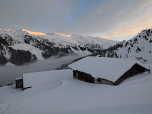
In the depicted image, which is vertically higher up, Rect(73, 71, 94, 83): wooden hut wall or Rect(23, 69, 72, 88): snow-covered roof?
Rect(73, 71, 94, 83): wooden hut wall

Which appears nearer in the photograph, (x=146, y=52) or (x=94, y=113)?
(x=94, y=113)

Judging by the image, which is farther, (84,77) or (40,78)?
(40,78)

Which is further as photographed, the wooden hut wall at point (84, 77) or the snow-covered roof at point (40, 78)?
the snow-covered roof at point (40, 78)

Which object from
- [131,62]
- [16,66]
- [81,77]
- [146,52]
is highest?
[146,52]

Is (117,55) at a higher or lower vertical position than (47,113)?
higher

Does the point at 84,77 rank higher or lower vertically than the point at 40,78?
higher

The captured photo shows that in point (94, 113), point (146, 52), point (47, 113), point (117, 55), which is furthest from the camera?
point (117, 55)

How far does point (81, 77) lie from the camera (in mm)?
16781

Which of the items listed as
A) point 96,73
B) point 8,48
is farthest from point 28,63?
point 96,73

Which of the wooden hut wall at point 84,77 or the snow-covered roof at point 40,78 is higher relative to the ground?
the wooden hut wall at point 84,77

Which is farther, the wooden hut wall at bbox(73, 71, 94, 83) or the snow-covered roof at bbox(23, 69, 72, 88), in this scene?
the snow-covered roof at bbox(23, 69, 72, 88)

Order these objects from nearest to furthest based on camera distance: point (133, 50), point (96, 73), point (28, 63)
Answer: point (96, 73) → point (133, 50) → point (28, 63)

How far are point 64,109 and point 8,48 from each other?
230789 millimetres

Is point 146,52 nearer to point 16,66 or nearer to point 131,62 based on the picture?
point 131,62
